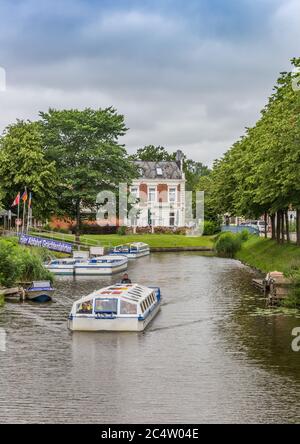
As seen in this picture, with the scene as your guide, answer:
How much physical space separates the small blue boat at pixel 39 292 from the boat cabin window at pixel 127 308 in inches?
475

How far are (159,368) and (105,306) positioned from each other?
890 centimetres

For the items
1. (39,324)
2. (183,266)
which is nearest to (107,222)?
(183,266)

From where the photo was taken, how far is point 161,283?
60.5 m

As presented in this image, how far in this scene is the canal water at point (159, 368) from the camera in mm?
22609

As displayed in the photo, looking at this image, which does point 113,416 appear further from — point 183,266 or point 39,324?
point 183,266

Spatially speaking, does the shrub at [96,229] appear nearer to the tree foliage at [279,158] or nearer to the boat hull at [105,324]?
the tree foliage at [279,158]

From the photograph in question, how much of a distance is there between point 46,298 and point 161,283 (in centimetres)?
1486

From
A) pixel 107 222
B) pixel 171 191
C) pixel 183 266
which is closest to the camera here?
pixel 183 266

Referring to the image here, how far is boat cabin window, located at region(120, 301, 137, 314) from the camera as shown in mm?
36938

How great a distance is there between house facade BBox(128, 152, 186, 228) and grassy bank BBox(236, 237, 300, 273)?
46021 millimetres

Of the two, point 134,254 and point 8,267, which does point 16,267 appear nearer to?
point 8,267

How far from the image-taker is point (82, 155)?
314ft

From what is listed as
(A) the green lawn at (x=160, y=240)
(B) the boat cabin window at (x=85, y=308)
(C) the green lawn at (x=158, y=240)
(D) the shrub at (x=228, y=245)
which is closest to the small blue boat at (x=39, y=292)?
(B) the boat cabin window at (x=85, y=308)

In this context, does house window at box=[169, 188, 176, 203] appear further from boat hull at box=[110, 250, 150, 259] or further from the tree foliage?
the tree foliage
